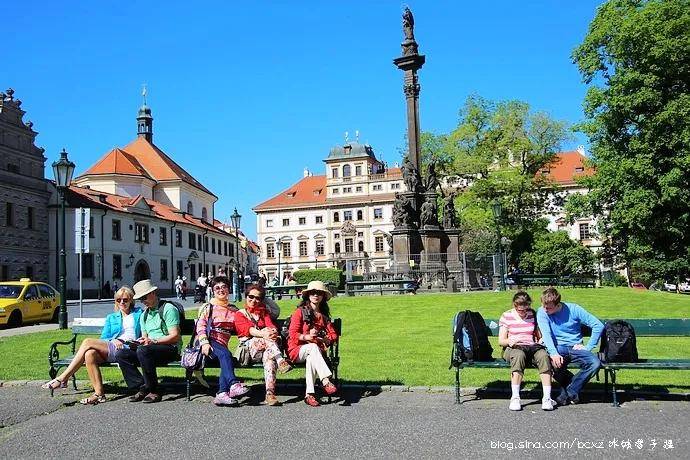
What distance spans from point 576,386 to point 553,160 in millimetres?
46080

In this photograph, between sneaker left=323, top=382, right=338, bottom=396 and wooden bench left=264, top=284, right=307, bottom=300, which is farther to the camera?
wooden bench left=264, top=284, right=307, bottom=300

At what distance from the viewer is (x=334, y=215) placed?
99.2 metres

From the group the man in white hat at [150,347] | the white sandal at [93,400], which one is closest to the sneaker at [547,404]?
the man in white hat at [150,347]

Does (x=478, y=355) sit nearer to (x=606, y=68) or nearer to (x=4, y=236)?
(x=606, y=68)

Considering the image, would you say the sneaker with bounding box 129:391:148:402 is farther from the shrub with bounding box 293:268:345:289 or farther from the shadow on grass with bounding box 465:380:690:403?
the shrub with bounding box 293:268:345:289

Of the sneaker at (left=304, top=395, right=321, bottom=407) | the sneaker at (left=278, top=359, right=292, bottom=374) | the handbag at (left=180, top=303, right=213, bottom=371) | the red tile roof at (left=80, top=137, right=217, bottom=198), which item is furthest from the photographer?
the red tile roof at (left=80, top=137, right=217, bottom=198)

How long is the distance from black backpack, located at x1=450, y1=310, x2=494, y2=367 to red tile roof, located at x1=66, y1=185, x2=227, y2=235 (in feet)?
151

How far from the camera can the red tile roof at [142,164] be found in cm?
6850

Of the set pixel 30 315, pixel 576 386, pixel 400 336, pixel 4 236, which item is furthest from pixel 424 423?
pixel 4 236

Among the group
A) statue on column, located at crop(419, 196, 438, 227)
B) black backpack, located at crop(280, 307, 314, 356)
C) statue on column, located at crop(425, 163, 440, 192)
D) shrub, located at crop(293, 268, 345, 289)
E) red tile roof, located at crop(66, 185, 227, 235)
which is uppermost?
red tile roof, located at crop(66, 185, 227, 235)

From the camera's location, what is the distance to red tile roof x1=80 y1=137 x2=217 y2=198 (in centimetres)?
6850

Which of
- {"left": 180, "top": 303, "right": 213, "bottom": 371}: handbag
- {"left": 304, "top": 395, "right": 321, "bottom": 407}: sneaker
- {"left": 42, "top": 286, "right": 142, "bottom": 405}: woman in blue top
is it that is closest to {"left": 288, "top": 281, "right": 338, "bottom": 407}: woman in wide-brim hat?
{"left": 304, "top": 395, "right": 321, "bottom": 407}: sneaker

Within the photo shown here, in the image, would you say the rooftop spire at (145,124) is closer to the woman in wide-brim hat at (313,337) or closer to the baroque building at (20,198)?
the baroque building at (20,198)

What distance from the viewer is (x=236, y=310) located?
8281 mm
